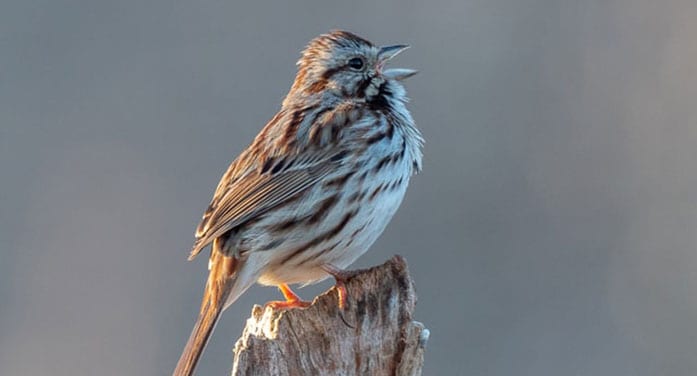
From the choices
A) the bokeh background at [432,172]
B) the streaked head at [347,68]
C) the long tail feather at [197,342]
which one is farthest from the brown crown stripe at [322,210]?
the bokeh background at [432,172]

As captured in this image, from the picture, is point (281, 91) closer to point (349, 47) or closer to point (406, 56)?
point (406, 56)

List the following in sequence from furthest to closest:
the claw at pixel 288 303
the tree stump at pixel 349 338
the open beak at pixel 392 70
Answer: the open beak at pixel 392 70 → the claw at pixel 288 303 → the tree stump at pixel 349 338

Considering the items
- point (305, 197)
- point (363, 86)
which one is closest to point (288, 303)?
point (305, 197)

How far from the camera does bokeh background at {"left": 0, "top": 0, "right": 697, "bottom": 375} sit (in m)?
8.96

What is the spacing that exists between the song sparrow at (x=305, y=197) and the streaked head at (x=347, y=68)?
0.07 meters

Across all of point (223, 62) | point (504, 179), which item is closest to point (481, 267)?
point (504, 179)

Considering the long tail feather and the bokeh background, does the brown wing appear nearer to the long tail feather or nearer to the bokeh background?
the long tail feather

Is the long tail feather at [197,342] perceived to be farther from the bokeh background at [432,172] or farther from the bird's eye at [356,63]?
the bokeh background at [432,172]

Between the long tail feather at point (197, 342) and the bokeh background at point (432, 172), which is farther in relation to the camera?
the bokeh background at point (432, 172)

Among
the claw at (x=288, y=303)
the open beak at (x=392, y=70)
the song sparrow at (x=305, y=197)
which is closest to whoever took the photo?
the claw at (x=288, y=303)

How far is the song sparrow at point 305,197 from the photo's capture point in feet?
20.3

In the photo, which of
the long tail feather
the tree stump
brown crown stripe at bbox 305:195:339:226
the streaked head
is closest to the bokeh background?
the streaked head

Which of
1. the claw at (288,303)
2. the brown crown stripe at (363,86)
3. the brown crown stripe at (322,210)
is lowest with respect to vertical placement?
the claw at (288,303)

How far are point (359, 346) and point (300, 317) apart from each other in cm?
22
